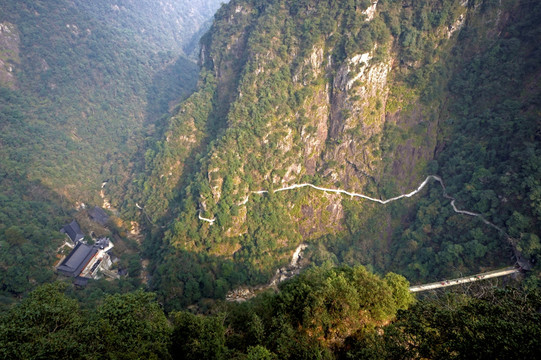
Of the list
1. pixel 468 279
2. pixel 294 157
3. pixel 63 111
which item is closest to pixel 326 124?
pixel 294 157

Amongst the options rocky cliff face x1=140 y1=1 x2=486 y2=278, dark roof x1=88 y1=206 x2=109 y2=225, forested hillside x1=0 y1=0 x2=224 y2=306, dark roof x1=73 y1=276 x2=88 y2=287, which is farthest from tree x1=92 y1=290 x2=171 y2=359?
dark roof x1=88 y1=206 x2=109 y2=225

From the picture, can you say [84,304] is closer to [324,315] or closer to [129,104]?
[324,315]

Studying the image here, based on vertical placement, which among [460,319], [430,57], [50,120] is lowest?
[460,319]

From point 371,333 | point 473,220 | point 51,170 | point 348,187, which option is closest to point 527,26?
point 473,220

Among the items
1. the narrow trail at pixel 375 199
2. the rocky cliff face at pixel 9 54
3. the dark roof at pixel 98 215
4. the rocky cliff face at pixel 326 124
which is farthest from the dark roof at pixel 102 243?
the rocky cliff face at pixel 9 54

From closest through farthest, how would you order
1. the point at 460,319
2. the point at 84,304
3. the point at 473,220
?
the point at 460,319 → the point at 84,304 → the point at 473,220

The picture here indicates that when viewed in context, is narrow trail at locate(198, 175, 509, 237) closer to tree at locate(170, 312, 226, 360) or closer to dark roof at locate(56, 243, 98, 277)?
dark roof at locate(56, 243, 98, 277)
